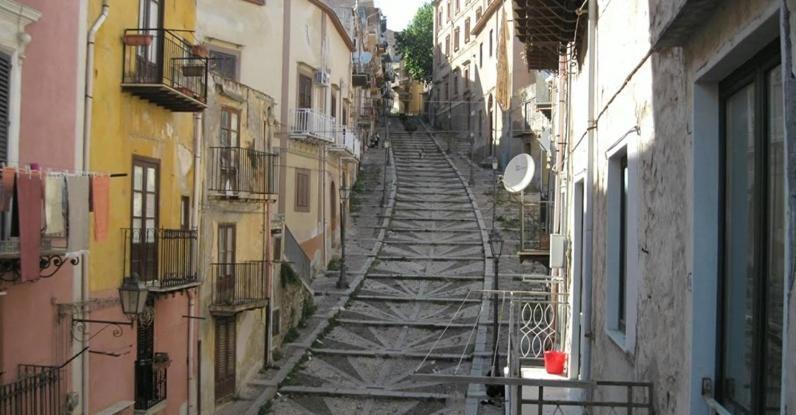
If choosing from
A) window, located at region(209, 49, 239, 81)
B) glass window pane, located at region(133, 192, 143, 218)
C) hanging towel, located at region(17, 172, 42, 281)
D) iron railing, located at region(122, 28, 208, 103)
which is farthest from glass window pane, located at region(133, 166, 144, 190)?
window, located at region(209, 49, 239, 81)

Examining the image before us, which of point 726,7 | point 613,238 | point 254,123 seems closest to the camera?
point 726,7

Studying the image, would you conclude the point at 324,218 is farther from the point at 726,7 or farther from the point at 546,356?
the point at 726,7

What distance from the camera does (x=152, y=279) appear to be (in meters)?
13.6

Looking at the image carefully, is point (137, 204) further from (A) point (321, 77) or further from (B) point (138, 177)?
(A) point (321, 77)

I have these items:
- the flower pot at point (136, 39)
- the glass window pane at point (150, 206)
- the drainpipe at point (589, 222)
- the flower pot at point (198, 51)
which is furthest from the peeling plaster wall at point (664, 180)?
the flower pot at point (198, 51)

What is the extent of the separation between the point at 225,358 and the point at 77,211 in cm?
852

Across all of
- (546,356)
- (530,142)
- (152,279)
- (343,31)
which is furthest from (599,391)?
(530,142)

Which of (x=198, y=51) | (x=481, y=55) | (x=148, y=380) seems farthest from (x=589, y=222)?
(x=481, y=55)

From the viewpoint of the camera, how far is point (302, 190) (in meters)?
28.2

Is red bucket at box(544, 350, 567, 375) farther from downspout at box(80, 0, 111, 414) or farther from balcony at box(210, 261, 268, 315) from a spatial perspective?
balcony at box(210, 261, 268, 315)

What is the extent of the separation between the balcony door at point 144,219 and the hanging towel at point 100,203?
68.0 inches

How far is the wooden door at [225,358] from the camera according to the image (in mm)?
17344

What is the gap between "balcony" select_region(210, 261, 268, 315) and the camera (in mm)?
17078

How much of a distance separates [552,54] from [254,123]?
28.8 feet
